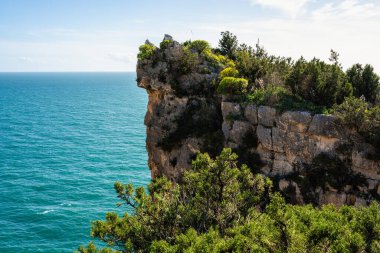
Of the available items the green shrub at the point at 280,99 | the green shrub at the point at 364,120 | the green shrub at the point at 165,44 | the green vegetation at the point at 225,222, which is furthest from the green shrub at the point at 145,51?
the green shrub at the point at 364,120

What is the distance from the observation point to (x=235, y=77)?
35312mm

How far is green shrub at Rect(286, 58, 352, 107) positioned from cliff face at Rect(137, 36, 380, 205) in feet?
9.55

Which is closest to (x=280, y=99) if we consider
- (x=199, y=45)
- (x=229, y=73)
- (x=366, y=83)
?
(x=229, y=73)

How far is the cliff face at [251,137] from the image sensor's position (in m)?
26.7

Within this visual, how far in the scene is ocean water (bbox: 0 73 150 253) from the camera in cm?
4319

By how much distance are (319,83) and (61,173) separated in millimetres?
48657

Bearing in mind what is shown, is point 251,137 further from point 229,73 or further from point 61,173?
point 61,173

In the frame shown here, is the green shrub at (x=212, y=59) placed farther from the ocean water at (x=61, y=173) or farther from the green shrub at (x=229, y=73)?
the ocean water at (x=61, y=173)

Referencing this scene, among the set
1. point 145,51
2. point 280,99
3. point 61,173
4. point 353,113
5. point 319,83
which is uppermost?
point 145,51

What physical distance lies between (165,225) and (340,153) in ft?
52.3

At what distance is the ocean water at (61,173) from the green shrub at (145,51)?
75.4 feet

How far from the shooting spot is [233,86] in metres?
33.5

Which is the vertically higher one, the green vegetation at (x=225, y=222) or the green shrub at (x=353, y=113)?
the green shrub at (x=353, y=113)

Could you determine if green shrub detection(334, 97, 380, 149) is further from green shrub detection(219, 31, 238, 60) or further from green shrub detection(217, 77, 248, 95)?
green shrub detection(219, 31, 238, 60)
